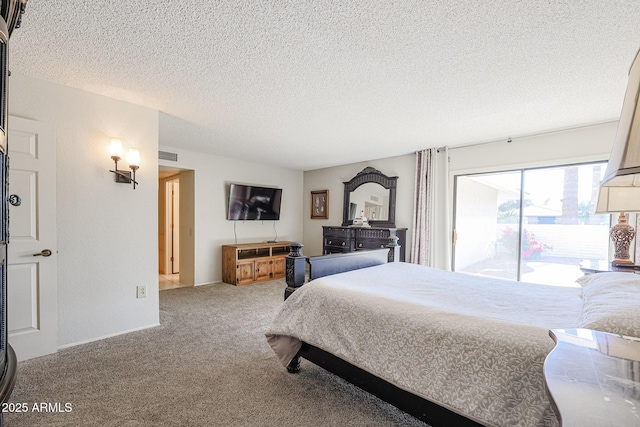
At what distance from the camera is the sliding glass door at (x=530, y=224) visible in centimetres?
346

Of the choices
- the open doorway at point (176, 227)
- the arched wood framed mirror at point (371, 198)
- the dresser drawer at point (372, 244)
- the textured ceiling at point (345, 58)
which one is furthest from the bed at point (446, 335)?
the open doorway at point (176, 227)

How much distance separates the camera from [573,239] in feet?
11.7

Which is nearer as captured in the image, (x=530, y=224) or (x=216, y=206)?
(x=530, y=224)

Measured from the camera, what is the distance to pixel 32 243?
227 cm

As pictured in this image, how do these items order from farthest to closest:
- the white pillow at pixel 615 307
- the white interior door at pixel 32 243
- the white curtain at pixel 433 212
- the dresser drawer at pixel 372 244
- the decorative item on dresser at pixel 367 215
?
the decorative item on dresser at pixel 367 215, the dresser drawer at pixel 372 244, the white curtain at pixel 433 212, the white interior door at pixel 32 243, the white pillow at pixel 615 307

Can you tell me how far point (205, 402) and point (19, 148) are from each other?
2433mm

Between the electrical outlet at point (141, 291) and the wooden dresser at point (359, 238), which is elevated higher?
the wooden dresser at point (359, 238)

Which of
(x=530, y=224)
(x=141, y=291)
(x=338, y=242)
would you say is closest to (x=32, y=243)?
(x=141, y=291)

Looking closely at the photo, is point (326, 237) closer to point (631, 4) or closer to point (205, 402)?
point (205, 402)

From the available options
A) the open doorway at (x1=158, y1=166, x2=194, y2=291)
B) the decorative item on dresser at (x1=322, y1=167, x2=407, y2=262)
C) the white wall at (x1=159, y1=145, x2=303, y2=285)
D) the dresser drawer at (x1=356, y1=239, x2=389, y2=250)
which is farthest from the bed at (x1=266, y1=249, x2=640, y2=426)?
the open doorway at (x1=158, y1=166, x2=194, y2=291)

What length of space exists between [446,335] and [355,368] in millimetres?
653

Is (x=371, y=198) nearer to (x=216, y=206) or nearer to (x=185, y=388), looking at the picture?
(x=216, y=206)

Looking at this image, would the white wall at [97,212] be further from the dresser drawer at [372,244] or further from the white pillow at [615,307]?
the white pillow at [615,307]

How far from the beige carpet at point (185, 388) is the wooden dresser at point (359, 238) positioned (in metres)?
2.66
